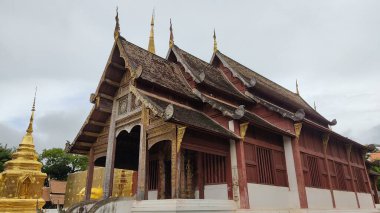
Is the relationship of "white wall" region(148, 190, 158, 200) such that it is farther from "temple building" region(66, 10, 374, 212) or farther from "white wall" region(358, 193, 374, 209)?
"white wall" region(358, 193, 374, 209)

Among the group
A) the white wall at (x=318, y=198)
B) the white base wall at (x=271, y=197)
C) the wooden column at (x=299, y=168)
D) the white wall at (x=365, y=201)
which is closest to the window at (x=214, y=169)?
the white base wall at (x=271, y=197)

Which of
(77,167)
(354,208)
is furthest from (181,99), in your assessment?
(77,167)

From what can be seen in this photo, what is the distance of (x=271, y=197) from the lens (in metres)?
11.2

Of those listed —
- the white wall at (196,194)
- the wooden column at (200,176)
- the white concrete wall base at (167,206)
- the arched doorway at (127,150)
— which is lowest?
the white concrete wall base at (167,206)

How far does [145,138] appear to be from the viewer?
34.2ft

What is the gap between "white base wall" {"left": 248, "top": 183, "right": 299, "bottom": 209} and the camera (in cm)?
1045

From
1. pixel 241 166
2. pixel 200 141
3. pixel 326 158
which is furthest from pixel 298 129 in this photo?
pixel 200 141

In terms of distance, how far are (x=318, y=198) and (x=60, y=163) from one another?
49.0 meters

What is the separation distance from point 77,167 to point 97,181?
1134 inches

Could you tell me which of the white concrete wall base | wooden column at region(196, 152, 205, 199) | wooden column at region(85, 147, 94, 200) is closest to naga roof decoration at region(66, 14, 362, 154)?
wooden column at region(85, 147, 94, 200)

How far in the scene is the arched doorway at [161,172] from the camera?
1261 cm

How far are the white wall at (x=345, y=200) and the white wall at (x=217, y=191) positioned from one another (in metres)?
7.09

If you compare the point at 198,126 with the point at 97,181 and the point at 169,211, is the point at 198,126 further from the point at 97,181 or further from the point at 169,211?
the point at 97,181

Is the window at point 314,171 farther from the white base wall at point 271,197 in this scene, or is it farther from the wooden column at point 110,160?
the wooden column at point 110,160
